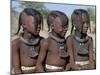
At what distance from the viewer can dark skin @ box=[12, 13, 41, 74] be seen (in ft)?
7.14

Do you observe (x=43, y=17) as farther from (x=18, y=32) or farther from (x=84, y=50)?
(x=84, y=50)

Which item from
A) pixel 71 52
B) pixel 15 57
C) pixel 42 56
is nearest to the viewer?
pixel 15 57

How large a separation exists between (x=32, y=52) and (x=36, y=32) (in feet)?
0.74

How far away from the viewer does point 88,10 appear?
2.52 meters

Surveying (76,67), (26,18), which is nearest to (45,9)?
(26,18)

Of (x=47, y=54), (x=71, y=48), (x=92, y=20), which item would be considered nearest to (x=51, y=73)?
(x=47, y=54)

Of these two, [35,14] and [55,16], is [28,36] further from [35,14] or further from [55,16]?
[55,16]

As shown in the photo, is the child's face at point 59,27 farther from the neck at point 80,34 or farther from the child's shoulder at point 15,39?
the child's shoulder at point 15,39

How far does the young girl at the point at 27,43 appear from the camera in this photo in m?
2.19

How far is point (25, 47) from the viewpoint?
2223mm

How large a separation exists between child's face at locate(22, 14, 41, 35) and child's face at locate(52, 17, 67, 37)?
0.20 metres

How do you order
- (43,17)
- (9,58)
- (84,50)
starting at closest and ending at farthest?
(9,58) → (43,17) → (84,50)

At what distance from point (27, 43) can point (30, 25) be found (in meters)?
0.20

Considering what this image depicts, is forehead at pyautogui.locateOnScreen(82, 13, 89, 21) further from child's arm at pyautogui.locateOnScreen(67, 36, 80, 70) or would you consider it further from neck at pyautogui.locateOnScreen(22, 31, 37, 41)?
neck at pyautogui.locateOnScreen(22, 31, 37, 41)
